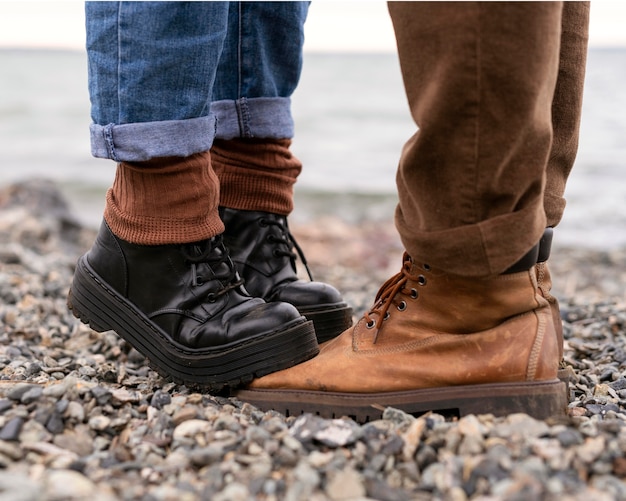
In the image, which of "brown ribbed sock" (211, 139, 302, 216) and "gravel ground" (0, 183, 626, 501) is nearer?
"gravel ground" (0, 183, 626, 501)

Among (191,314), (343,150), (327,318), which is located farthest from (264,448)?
(343,150)

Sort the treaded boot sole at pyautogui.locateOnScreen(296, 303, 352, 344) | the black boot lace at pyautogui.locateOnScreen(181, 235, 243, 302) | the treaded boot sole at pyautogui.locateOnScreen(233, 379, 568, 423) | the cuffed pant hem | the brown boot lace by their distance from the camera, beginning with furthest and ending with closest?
the treaded boot sole at pyautogui.locateOnScreen(296, 303, 352, 344) → the black boot lace at pyautogui.locateOnScreen(181, 235, 243, 302) → the brown boot lace → the treaded boot sole at pyautogui.locateOnScreen(233, 379, 568, 423) → the cuffed pant hem

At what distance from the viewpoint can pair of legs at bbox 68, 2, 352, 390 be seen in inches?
63.9

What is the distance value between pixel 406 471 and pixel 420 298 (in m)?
0.47

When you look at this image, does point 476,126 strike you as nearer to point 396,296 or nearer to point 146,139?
point 396,296

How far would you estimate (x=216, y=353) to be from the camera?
5.81 feet

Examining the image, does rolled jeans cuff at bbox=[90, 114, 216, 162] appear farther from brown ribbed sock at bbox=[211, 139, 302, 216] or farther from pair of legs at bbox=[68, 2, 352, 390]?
brown ribbed sock at bbox=[211, 139, 302, 216]

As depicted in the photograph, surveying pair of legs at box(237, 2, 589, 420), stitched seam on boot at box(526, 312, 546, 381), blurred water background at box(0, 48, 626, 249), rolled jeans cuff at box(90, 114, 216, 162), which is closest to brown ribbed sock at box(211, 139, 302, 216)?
rolled jeans cuff at box(90, 114, 216, 162)

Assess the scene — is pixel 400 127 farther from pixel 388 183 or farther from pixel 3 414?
pixel 3 414

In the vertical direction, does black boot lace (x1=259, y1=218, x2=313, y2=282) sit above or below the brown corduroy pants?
below

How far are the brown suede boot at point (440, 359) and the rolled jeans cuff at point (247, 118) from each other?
2.34 feet

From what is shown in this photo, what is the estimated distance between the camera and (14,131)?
1532 cm

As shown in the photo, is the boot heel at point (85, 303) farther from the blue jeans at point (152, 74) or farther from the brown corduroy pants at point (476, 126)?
the brown corduroy pants at point (476, 126)

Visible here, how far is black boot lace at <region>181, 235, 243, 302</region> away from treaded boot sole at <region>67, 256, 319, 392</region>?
0.55ft
